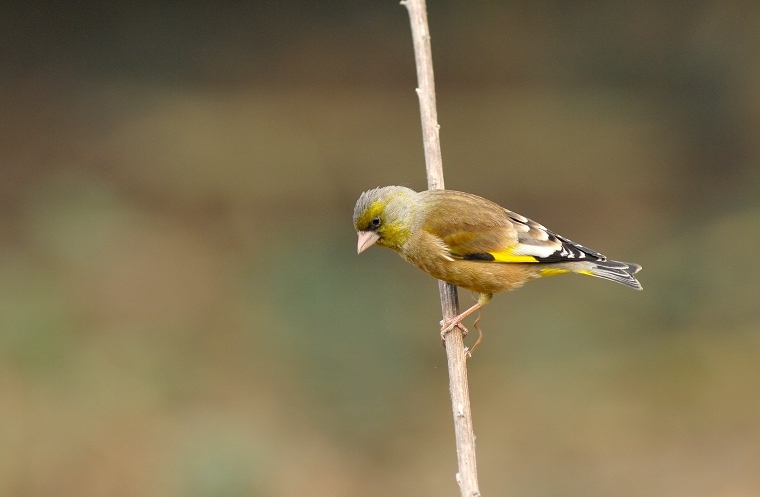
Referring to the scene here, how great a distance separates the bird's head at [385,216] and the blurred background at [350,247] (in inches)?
90.7

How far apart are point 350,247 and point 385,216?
2760 millimetres

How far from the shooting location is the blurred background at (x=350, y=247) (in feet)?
22.6

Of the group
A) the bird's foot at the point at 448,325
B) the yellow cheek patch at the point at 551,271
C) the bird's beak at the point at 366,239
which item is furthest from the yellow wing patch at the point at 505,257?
the bird's beak at the point at 366,239

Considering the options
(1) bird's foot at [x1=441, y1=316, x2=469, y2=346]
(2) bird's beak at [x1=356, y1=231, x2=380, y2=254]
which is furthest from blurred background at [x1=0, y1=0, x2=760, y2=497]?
(1) bird's foot at [x1=441, y1=316, x2=469, y2=346]

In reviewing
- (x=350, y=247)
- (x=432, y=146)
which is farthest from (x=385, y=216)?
(x=350, y=247)

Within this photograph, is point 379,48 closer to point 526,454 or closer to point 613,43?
point 613,43

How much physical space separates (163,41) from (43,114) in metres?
1.23

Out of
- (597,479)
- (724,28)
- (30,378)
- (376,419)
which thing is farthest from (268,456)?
(724,28)

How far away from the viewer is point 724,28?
7836 mm

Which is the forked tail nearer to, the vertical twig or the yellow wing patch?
the yellow wing patch

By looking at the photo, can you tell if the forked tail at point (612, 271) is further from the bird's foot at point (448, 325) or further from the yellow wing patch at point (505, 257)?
the bird's foot at point (448, 325)

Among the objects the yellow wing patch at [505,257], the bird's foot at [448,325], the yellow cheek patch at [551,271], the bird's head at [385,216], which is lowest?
the bird's foot at [448,325]

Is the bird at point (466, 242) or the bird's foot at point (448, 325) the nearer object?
the bird's foot at point (448, 325)

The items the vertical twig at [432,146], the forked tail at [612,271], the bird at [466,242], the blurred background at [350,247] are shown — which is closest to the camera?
the vertical twig at [432,146]
